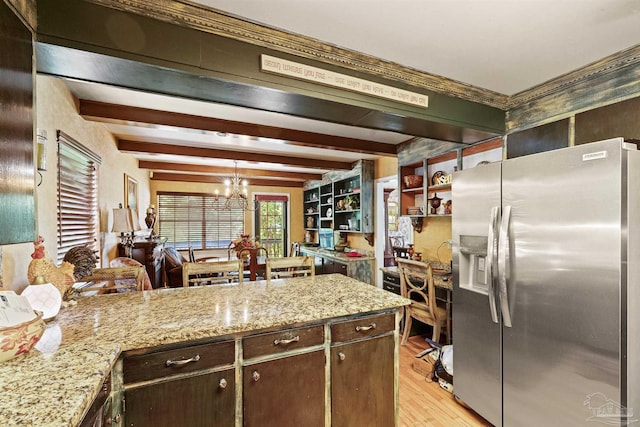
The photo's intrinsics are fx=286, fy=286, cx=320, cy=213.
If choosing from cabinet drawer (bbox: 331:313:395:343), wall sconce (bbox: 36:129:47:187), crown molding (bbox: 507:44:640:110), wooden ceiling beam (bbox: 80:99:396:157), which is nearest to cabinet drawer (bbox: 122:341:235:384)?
cabinet drawer (bbox: 331:313:395:343)

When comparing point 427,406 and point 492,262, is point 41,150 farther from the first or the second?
point 427,406

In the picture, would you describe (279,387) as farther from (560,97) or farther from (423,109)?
(560,97)

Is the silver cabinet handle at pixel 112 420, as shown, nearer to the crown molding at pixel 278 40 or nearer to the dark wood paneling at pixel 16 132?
the dark wood paneling at pixel 16 132

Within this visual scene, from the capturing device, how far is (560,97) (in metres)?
2.26

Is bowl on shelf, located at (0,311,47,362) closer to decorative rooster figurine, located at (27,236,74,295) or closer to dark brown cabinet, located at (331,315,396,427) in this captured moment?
decorative rooster figurine, located at (27,236,74,295)

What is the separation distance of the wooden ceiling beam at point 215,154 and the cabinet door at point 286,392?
140 inches

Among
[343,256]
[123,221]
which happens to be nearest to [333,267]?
[343,256]

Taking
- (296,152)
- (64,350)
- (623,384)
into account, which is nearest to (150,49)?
(64,350)

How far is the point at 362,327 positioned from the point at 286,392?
512 mm

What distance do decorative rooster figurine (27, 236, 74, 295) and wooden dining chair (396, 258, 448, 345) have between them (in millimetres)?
2797

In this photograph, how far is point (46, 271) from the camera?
1.40 meters

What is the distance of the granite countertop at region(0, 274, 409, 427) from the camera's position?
0.80 meters

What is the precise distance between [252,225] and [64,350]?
6.43 metres

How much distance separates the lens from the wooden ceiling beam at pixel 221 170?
532 cm
